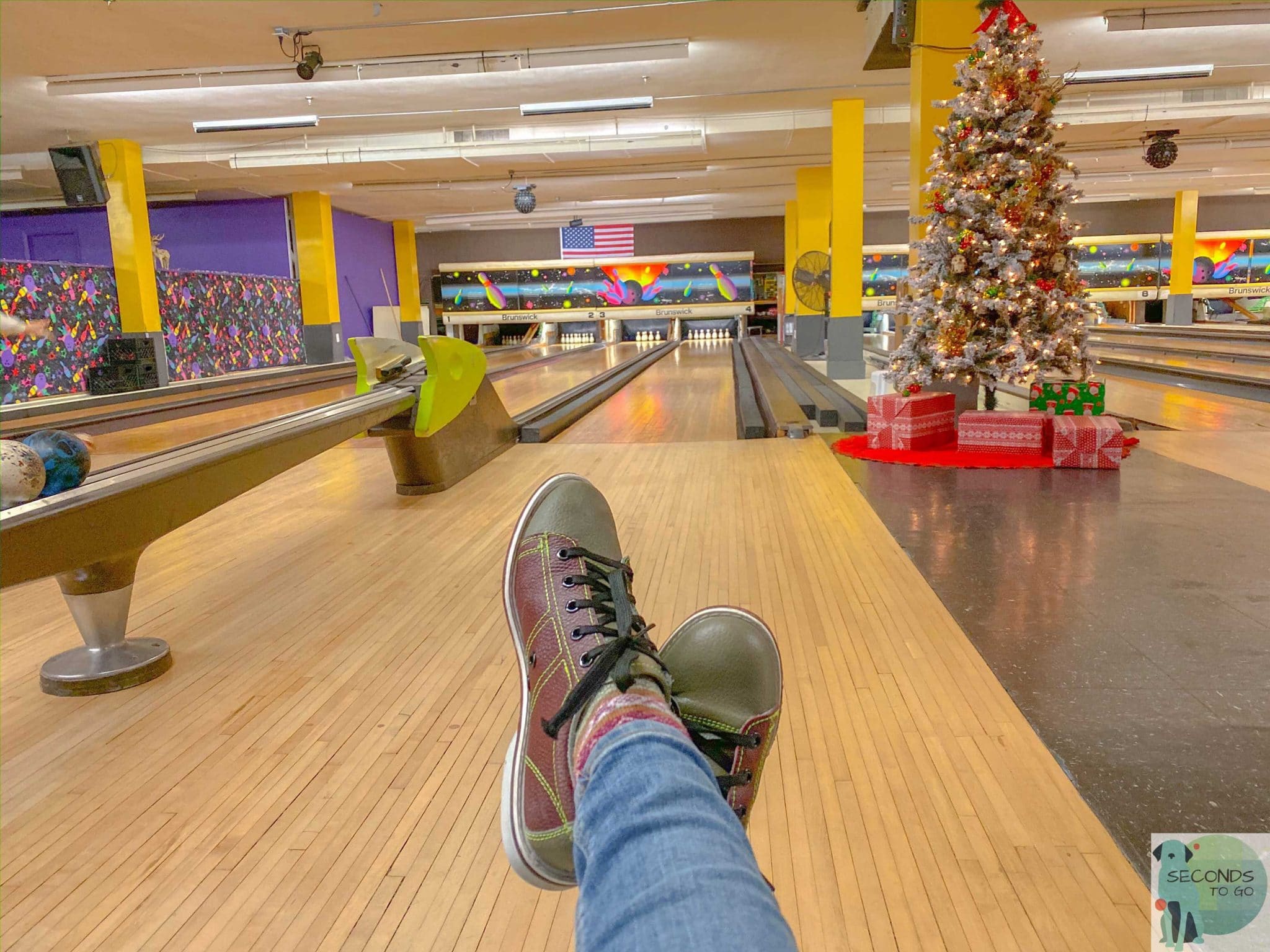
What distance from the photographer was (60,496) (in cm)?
170

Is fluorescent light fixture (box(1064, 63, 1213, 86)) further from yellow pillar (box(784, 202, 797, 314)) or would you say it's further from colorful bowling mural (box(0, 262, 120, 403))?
colorful bowling mural (box(0, 262, 120, 403))

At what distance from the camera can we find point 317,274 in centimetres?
1473

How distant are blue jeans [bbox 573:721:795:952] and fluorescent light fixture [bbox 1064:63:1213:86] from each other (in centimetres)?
937

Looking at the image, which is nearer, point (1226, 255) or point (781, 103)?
point (781, 103)

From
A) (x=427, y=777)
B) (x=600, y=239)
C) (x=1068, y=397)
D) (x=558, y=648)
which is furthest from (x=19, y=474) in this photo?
(x=600, y=239)

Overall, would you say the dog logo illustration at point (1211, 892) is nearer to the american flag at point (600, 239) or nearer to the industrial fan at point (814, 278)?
the industrial fan at point (814, 278)

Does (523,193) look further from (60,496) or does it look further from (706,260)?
(60,496)

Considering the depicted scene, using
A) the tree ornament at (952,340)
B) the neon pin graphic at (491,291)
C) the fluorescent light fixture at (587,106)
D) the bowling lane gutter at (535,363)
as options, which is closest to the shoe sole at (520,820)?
the tree ornament at (952,340)

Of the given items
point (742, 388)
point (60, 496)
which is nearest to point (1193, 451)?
point (742, 388)

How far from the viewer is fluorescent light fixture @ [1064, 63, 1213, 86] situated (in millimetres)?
8305

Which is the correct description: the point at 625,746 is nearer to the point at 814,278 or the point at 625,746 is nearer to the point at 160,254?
the point at 814,278

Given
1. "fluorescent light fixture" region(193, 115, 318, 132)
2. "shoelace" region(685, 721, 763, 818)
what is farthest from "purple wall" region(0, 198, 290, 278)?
"shoelace" region(685, 721, 763, 818)

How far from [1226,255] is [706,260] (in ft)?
35.8

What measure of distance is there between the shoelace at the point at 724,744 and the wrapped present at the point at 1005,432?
386cm
